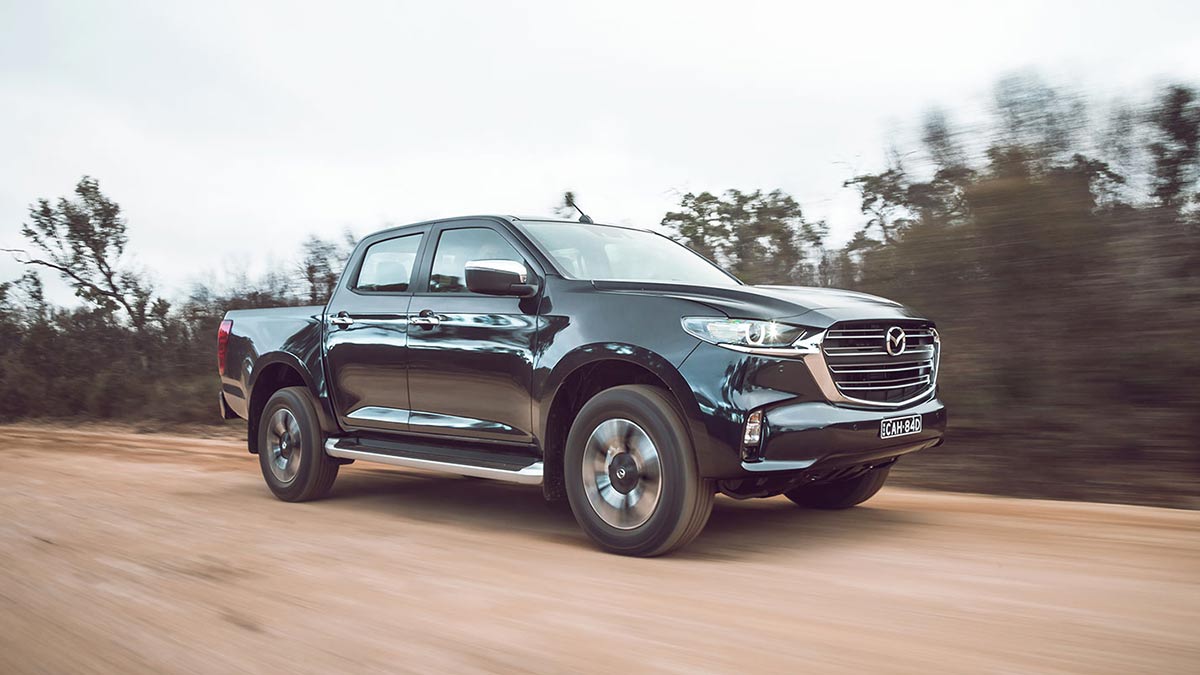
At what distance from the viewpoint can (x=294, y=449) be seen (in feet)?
23.2

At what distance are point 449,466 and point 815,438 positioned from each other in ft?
7.25

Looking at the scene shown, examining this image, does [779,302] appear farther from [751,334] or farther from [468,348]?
[468,348]

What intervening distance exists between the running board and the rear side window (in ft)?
3.49

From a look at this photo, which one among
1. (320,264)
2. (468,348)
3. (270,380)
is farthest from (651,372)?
(320,264)

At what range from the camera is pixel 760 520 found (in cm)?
582

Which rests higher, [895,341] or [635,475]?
[895,341]

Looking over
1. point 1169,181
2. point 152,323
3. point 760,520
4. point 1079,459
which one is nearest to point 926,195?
point 1169,181

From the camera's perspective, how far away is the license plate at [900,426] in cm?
477

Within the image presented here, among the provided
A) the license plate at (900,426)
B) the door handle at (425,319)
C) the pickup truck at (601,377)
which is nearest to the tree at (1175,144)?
the pickup truck at (601,377)

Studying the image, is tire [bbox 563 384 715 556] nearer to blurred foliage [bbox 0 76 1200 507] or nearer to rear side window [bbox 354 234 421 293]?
rear side window [bbox 354 234 421 293]

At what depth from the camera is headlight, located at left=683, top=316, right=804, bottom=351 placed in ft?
14.9

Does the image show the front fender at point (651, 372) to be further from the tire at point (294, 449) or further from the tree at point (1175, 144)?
the tree at point (1175, 144)

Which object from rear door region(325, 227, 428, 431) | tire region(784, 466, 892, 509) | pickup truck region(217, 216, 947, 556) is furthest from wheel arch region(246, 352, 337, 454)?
tire region(784, 466, 892, 509)

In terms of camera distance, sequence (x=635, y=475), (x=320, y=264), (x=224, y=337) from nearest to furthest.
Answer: (x=635, y=475) < (x=224, y=337) < (x=320, y=264)
